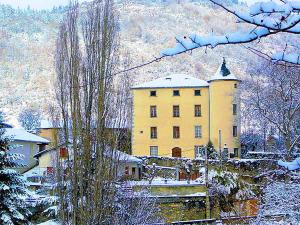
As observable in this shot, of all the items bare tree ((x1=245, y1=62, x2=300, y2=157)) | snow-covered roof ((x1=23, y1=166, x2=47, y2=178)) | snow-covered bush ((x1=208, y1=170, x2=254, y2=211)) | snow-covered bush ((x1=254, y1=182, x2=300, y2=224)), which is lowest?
snow-covered bush ((x1=208, y1=170, x2=254, y2=211))

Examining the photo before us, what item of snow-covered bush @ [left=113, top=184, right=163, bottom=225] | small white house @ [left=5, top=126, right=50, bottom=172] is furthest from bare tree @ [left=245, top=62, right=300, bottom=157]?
small white house @ [left=5, top=126, right=50, bottom=172]

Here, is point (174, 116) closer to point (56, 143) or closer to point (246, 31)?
point (56, 143)

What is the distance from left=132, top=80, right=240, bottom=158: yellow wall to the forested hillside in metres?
64.2

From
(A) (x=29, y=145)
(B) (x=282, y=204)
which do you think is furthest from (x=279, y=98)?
(A) (x=29, y=145)

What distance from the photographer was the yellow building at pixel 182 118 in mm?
40719

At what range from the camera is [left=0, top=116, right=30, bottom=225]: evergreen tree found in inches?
559

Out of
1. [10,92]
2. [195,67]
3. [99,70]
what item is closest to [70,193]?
[99,70]

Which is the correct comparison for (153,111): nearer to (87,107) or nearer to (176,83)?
(176,83)

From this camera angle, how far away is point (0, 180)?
14586 mm

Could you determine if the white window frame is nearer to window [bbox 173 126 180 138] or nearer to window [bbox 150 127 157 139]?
window [bbox 173 126 180 138]

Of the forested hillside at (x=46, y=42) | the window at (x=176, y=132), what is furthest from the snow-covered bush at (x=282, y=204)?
the forested hillside at (x=46, y=42)

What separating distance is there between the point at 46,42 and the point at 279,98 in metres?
129

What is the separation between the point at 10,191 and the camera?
571 inches

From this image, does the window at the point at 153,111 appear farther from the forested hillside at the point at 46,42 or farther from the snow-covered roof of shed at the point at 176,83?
the forested hillside at the point at 46,42
